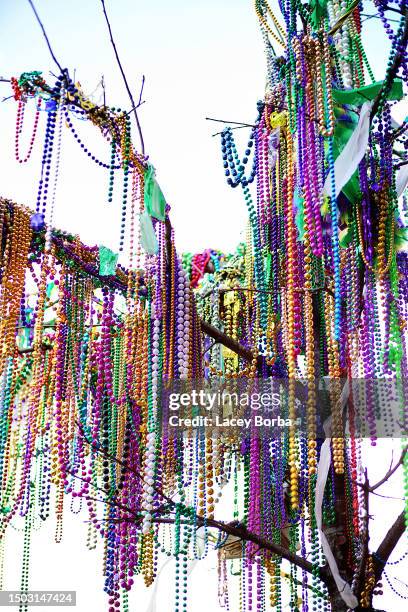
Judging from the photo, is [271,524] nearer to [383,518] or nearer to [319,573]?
[319,573]

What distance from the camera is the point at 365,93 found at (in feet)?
8.46

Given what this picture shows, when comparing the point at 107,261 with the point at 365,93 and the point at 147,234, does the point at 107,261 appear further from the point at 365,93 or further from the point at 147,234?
the point at 365,93

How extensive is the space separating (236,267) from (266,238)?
43.6 inches

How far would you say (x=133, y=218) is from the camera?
9.27ft

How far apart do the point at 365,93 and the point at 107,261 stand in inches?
66.5

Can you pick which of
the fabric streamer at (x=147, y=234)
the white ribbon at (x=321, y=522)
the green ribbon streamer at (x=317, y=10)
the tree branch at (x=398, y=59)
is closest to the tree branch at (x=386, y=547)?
the white ribbon at (x=321, y=522)

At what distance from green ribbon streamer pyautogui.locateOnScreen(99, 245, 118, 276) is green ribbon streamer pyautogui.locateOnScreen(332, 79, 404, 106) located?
4.97ft

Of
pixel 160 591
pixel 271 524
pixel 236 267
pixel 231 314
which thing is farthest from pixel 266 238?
pixel 160 591

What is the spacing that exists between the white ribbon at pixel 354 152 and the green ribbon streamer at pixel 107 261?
146 centimetres

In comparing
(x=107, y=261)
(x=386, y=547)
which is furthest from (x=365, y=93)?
(x=386, y=547)

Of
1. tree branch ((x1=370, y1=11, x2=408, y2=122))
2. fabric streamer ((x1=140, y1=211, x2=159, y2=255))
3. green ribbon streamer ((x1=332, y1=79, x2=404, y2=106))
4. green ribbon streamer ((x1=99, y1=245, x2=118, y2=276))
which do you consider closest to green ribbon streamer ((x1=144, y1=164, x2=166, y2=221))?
fabric streamer ((x1=140, y1=211, x2=159, y2=255))

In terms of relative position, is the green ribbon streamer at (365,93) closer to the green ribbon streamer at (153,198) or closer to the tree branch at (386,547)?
the green ribbon streamer at (153,198)

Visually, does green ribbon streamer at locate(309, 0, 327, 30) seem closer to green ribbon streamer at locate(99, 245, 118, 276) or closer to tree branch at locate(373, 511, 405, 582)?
green ribbon streamer at locate(99, 245, 118, 276)

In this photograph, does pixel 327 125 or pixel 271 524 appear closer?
pixel 327 125
